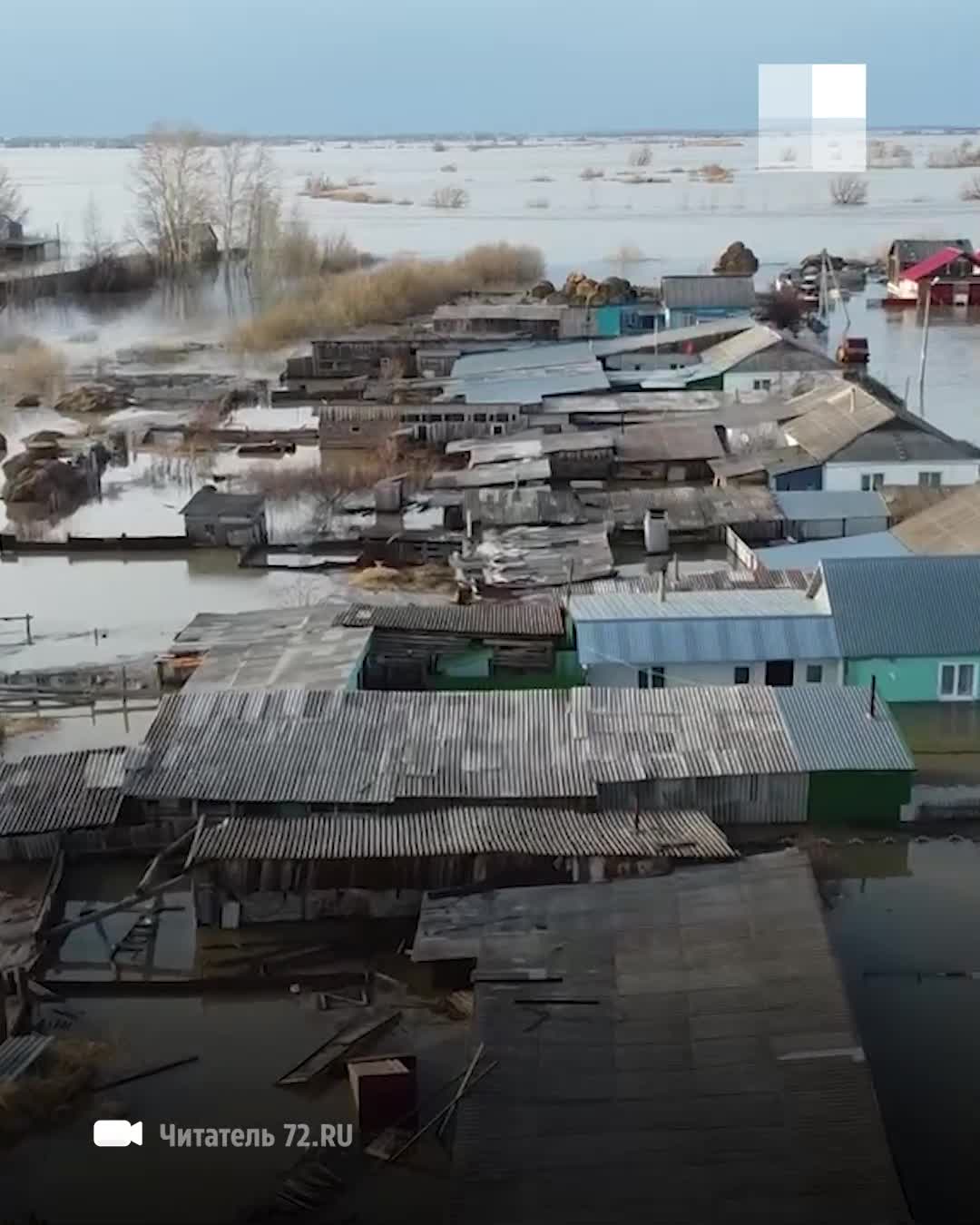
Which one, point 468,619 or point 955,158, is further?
point 955,158

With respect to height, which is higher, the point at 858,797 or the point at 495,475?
the point at 495,475

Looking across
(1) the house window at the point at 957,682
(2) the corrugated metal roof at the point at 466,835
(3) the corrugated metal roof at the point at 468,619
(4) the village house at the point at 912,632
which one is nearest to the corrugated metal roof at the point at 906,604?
(4) the village house at the point at 912,632

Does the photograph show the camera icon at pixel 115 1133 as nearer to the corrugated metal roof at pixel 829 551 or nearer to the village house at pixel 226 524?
the corrugated metal roof at pixel 829 551

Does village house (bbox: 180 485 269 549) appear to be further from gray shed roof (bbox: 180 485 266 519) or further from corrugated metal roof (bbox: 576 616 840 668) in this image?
corrugated metal roof (bbox: 576 616 840 668)

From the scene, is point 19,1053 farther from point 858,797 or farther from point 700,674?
point 700,674

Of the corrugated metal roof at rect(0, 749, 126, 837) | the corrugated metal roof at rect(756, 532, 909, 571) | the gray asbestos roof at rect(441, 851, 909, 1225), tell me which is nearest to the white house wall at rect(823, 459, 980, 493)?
the corrugated metal roof at rect(756, 532, 909, 571)

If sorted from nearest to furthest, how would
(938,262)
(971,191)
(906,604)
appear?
(906,604) → (938,262) → (971,191)

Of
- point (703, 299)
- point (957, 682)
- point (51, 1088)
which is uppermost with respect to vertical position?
point (703, 299)

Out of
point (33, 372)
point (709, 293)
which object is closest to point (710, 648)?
point (33, 372)

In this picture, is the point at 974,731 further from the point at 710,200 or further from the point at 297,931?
the point at 710,200
